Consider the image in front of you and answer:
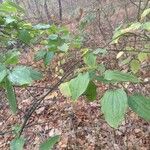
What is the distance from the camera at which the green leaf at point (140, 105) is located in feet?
2.98

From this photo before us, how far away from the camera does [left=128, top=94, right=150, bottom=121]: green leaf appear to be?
0.91m

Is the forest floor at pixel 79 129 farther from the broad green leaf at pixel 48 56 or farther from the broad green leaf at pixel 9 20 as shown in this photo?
the broad green leaf at pixel 9 20

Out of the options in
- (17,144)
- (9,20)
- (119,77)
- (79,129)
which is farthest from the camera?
(79,129)

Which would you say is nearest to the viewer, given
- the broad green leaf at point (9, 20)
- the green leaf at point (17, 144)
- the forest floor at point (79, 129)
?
the green leaf at point (17, 144)

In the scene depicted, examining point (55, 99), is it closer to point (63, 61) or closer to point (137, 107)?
point (63, 61)

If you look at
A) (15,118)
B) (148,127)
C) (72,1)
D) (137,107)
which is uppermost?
(137,107)

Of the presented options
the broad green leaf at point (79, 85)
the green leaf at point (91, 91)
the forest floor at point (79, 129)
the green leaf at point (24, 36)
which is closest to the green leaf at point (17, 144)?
the green leaf at point (91, 91)

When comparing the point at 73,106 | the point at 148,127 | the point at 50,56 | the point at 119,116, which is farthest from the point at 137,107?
the point at 73,106

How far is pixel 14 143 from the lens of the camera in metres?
1.32

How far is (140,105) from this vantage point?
0.93m

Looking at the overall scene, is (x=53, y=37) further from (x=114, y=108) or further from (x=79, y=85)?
(x=114, y=108)

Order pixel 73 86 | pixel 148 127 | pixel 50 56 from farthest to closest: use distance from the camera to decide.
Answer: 1. pixel 148 127
2. pixel 50 56
3. pixel 73 86

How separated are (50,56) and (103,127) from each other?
8.93ft

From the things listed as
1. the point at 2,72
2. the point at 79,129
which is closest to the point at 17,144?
the point at 2,72
